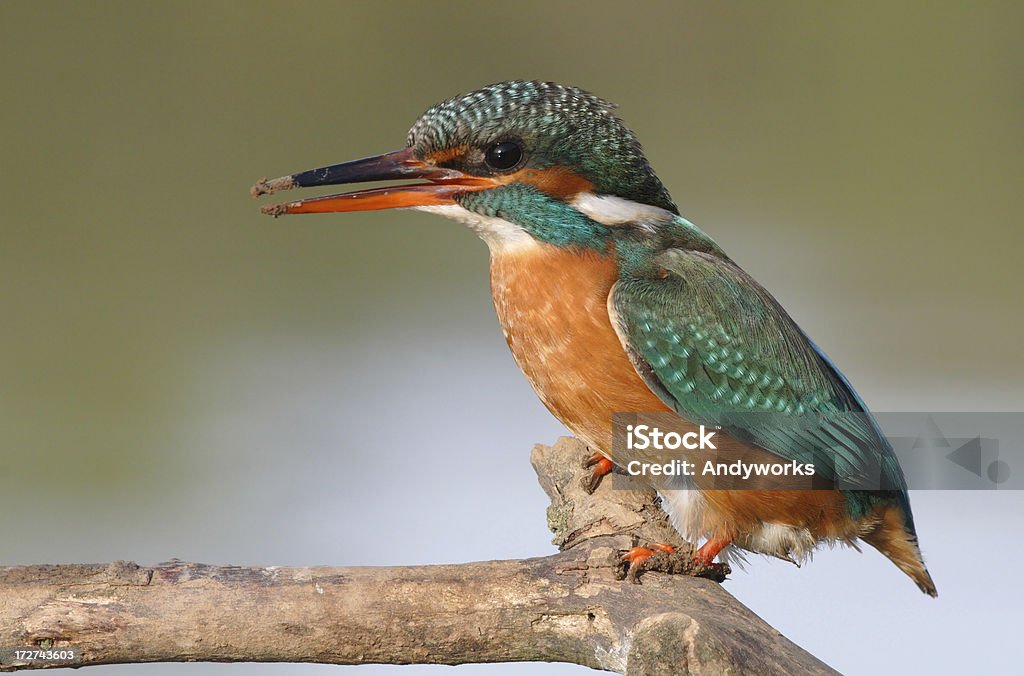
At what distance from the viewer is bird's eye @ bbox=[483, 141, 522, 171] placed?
1.82 m

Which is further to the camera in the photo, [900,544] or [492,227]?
[900,544]

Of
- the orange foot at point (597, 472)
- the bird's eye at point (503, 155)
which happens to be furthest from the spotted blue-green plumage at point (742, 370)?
the orange foot at point (597, 472)

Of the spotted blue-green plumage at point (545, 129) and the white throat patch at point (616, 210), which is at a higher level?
the spotted blue-green plumage at point (545, 129)

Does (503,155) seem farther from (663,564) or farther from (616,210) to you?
(663,564)

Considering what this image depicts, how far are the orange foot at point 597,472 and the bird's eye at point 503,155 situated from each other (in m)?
0.65

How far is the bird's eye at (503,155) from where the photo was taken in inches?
71.6

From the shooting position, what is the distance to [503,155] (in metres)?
1.82


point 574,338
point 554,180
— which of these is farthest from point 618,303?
point 554,180

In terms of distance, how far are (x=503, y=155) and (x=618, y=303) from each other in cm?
30

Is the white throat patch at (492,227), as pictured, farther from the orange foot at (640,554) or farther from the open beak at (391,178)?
the orange foot at (640,554)

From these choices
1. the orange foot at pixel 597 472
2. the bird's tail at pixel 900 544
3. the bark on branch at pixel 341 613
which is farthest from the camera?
the orange foot at pixel 597 472

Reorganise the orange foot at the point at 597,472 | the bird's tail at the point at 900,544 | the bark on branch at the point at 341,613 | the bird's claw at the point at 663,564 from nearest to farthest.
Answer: the bark on branch at the point at 341,613 → the bird's claw at the point at 663,564 → the bird's tail at the point at 900,544 → the orange foot at the point at 597,472

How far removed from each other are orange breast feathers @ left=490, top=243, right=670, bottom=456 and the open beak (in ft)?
→ 0.53

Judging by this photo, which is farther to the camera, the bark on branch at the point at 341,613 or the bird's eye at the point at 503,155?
the bird's eye at the point at 503,155
